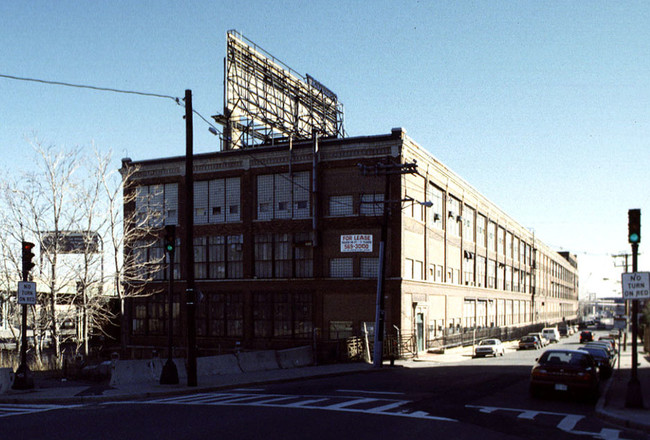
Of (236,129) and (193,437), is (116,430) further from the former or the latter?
(236,129)

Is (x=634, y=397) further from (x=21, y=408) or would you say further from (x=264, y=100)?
(x=264, y=100)

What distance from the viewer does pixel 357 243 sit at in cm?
4391

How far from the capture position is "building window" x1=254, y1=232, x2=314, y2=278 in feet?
150

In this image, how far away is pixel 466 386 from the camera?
75.6 ft

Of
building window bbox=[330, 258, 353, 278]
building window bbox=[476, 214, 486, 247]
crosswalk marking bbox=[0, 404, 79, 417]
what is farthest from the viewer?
building window bbox=[476, 214, 486, 247]

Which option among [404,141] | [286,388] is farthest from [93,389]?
[404,141]

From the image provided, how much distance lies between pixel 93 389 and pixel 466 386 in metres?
12.6

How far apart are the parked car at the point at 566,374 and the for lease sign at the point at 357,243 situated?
23755 millimetres

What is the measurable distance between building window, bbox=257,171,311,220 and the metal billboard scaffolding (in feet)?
12.2

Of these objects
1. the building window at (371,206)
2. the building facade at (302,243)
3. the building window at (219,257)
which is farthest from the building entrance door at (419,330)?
the building window at (219,257)

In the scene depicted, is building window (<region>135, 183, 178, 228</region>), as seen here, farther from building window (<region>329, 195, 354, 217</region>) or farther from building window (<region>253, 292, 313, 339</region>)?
building window (<region>329, 195, 354, 217</region>)

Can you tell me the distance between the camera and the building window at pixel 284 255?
45.8m

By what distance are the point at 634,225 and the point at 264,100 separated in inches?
1435

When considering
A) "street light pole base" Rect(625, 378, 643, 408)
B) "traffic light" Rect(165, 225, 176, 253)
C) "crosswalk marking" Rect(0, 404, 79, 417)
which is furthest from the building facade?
"crosswalk marking" Rect(0, 404, 79, 417)
